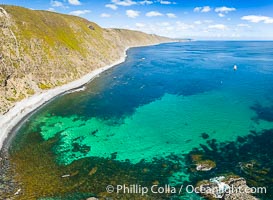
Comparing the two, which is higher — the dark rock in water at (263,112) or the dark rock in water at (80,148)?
the dark rock in water at (263,112)

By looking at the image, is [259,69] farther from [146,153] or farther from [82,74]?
[146,153]

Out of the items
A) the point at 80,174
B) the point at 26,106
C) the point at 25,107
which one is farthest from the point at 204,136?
the point at 26,106

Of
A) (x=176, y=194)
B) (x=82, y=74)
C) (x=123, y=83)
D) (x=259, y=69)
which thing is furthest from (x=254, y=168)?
(x=259, y=69)

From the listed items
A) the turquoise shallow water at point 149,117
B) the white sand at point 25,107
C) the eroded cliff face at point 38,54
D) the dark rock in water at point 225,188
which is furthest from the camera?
the eroded cliff face at point 38,54

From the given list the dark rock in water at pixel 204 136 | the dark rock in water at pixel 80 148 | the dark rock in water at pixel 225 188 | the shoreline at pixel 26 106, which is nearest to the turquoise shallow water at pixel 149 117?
the dark rock in water at pixel 80 148

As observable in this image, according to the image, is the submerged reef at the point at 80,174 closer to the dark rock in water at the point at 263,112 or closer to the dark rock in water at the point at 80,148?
the dark rock in water at the point at 80,148

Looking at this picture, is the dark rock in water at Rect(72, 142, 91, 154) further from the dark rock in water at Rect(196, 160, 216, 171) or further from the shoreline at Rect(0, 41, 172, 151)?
the dark rock in water at Rect(196, 160, 216, 171)

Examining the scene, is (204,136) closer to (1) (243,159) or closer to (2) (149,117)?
(1) (243,159)

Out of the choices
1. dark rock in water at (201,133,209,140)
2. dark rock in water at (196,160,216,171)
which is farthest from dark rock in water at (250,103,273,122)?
dark rock in water at (196,160,216,171)
